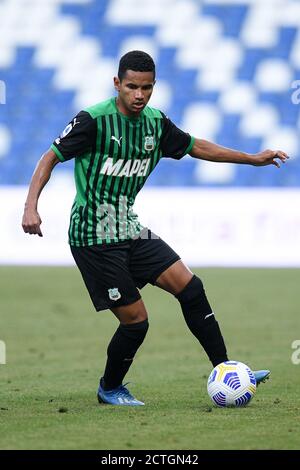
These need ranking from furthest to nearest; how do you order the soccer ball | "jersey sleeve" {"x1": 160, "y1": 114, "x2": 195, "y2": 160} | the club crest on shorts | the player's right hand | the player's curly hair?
"jersey sleeve" {"x1": 160, "y1": 114, "x2": 195, "y2": 160} → the club crest on shorts → the soccer ball → the player's curly hair → the player's right hand

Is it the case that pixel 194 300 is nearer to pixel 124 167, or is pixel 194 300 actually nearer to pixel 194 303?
pixel 194 303

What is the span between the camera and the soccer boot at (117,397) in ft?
21.8

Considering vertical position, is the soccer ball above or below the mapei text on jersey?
below

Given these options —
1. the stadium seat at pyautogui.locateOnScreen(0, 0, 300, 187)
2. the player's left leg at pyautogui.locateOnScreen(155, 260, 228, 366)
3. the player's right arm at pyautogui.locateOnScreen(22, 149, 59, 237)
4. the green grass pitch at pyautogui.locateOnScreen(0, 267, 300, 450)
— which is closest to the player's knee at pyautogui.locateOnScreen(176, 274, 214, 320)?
the player's left leg at pyautogui.locateOnScreen(155, 260, 228, 366)

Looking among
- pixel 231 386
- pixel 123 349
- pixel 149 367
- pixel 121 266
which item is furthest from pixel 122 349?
pixel 149 367

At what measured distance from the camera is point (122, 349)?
21.7 feet

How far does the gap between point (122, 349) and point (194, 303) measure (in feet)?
1.88

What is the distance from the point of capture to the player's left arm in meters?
6.86

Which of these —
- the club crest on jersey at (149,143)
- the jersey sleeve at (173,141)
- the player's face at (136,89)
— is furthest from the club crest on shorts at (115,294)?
the player's face at (136,89)

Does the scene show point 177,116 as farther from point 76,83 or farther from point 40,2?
point 40,2

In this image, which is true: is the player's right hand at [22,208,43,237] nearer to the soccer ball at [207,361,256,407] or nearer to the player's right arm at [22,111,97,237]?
the player's right arm at [22,111,97,237]

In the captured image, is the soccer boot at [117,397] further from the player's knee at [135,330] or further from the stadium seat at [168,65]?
the stadium seat at [168,65]

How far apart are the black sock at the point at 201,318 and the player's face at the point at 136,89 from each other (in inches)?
48.4

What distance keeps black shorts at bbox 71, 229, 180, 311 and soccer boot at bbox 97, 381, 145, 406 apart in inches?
25.2
